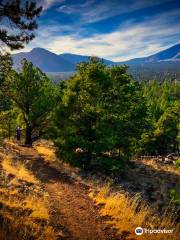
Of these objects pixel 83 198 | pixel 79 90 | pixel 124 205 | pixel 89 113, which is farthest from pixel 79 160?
pixel 124 205

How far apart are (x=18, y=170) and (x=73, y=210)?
772 cm

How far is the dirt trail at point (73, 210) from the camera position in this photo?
12.3m

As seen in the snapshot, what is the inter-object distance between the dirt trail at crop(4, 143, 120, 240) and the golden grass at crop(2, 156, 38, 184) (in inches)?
28.3

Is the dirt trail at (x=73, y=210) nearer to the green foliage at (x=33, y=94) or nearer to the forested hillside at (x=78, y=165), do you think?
the forested hillside at (x=78, y=165)

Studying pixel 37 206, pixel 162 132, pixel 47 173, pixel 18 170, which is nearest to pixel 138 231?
pixel 37 206

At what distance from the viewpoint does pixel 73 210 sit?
14.8 metres

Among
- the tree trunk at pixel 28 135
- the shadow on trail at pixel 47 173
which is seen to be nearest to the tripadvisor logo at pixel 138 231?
the shadow on trail at pixel 47 173

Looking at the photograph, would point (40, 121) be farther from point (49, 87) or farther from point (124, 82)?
point (124, 82)

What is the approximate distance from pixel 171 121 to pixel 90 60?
35572mm

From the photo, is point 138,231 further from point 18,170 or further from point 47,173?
point 47,173

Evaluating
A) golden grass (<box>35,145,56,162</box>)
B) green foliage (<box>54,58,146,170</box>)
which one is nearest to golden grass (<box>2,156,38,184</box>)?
green foliage (<box>54,58,146,170</box>)

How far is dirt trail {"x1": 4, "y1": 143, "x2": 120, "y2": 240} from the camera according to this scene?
12328 millimetres

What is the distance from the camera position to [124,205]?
14.7m

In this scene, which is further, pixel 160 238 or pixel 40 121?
pixel 40 121
